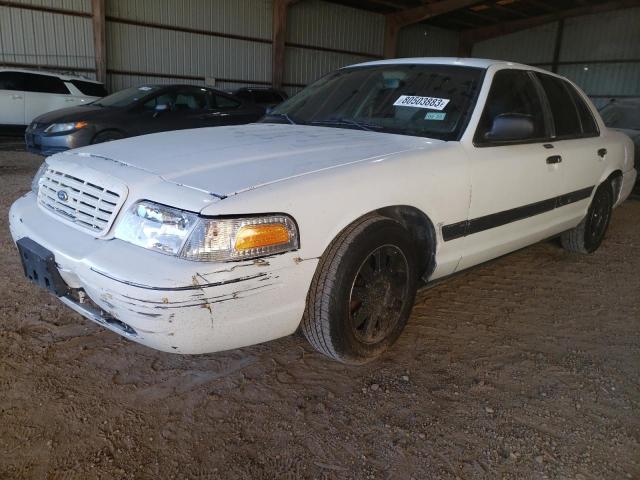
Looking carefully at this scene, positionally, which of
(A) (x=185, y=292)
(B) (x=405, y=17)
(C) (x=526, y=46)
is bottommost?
(A) (x=185, y=292)

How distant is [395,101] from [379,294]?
51.2 inches

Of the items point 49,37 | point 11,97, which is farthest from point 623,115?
point 49,37

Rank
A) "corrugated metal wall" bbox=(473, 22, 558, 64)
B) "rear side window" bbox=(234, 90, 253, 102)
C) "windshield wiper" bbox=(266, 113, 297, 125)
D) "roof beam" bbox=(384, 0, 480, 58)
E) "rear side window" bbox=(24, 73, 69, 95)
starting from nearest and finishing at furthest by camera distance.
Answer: "windshield wiper" bbox=(266, 113, 297, 125), "rear side window" bbox=(24, 73, 69, 95), "rear side window" bbox=(234, 90, 253, 102), "roof beam" bbox=(384, 0, 480, 58), "corrugated metal wall" bbox=(473, 22, 558, 64)

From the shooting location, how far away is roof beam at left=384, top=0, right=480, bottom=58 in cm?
1609

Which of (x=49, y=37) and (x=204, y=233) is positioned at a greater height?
(x=49, y=37)

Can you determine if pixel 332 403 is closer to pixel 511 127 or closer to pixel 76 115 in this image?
pixel 511 127

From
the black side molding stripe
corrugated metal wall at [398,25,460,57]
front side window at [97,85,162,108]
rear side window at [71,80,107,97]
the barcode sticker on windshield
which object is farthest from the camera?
corrugated metal wall at [398,25,460,57]

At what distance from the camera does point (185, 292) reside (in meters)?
1.83

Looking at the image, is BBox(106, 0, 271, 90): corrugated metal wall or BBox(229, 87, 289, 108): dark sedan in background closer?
BBox(229, 87, 289, 108): dark sedan in background

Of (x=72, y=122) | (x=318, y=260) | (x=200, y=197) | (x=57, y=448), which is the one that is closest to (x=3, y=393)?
(x=57, y=448)

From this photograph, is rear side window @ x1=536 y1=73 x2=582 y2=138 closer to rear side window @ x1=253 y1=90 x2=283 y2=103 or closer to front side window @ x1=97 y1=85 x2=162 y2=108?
front side window @ x1=97 y1=85 x2=162 y2=108

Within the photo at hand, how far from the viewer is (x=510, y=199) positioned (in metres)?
3.06

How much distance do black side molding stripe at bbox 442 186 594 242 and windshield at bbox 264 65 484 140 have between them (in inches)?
19.0

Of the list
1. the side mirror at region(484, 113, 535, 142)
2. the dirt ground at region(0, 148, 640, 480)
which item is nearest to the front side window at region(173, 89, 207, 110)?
the dirt ground at region(0, 148, 640, 480)
